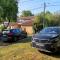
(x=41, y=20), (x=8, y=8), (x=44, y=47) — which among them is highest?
(x=8, y=8)

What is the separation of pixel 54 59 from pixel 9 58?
3.01m

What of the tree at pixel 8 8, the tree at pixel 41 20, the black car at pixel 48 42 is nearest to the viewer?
the black car at pixel 48 42

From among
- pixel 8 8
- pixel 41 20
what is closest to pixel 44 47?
pixel 8 8

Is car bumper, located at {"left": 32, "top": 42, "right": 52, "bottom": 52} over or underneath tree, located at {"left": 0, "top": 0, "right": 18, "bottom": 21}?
underneath

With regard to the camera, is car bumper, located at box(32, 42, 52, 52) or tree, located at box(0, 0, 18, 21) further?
tree, located at box(0, 0, 18, 21)

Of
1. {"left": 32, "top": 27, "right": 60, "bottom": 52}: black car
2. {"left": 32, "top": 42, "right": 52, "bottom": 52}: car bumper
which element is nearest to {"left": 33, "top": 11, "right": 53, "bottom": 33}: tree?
{"left": 32, "top": 27, "right": 60, "bottom": 52}: black car

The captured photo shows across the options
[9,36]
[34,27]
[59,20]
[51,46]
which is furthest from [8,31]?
[59,20]

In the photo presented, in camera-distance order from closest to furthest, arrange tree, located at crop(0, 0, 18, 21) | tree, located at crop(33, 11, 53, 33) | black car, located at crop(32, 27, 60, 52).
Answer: black car, located at crop(32, 27, 60, 52), tree, located at crop(0, 0, 18, 21), tree, located at crop(33, 11, 53, 33)

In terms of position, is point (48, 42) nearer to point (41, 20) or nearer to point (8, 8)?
point (8, 8)

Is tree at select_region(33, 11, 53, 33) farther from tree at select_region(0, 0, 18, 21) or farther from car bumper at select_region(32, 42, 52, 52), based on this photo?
car bumper at select_region(32, 42, 52, 52)

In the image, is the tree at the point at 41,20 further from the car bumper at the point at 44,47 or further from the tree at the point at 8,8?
the car bumper at the point at 44,47

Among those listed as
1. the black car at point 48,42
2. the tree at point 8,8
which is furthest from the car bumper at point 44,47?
the tree at point 8,8

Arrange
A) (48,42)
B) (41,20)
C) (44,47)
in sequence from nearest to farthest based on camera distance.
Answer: (48,42) < (44,47) < (41,20)

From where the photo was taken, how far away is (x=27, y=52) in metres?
13.8
